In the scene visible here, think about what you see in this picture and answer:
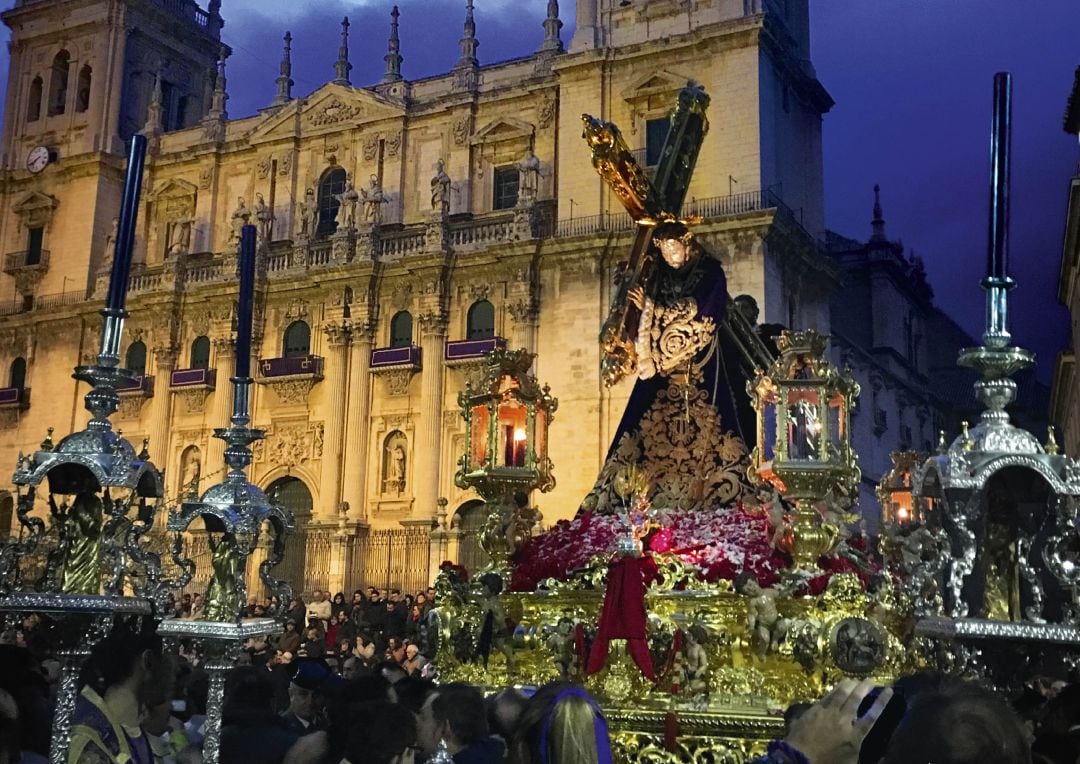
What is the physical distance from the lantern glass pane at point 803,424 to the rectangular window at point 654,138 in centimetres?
1792

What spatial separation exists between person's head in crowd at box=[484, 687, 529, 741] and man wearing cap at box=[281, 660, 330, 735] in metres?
0.99

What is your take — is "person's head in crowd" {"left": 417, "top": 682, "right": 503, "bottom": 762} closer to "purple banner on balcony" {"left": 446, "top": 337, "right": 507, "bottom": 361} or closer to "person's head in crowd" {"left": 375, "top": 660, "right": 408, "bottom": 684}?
"person's head in crowd" {"left": 375, "top": 660, "right": 408, "bottom": 684}

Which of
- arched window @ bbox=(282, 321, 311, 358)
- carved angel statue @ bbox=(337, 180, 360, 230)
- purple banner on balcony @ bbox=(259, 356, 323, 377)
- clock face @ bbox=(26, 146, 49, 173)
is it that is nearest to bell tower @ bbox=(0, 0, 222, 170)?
clock face @ bbox=(26, 146, 49, 173)

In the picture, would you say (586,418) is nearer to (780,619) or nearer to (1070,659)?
Result: (780,619)

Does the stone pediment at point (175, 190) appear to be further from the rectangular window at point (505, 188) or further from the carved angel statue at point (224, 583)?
the carved angel statue at point (224, 583)

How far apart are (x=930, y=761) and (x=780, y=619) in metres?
4.82

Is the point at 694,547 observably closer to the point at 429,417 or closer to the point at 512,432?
the point at 512,432

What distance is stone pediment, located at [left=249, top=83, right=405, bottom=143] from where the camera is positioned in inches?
1158

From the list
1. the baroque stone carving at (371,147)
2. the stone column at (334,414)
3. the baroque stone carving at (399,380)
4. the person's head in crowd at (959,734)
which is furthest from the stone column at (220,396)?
the person's head in crowd at (959,734)

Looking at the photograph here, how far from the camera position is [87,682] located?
13.1 feet

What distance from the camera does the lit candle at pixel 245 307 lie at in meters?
5.36

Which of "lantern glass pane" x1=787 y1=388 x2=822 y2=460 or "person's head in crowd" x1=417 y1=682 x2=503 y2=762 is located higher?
"lantern glass pane" x1=787 y1=388 x2=822 y2=460

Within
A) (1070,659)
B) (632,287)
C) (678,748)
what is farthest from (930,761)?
(632,287)

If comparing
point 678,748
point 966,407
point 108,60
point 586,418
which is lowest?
point 678,748
